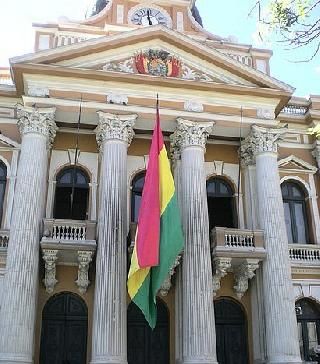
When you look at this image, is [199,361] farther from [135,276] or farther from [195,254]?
[195,254]

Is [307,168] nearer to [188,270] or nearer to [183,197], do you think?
[183,197]

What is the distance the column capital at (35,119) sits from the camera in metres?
17.4

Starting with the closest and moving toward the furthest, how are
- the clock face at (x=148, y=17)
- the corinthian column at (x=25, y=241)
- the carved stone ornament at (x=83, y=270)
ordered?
the corinthian column at (x=25, y=241)
the carved stone ornament at (x=83, y=270)
the clock face at (x=148, y=17)

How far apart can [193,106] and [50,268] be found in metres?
6.91

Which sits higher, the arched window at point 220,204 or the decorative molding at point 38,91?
the decorative molding at point 38,91

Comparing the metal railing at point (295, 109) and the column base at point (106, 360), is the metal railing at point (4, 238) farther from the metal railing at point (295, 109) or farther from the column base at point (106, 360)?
the metal railing at point (295, 109)

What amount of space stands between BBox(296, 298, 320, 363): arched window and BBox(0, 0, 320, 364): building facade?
0.04 m

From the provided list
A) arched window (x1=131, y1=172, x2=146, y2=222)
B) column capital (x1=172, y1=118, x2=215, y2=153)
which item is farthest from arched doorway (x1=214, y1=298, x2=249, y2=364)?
column capital (x1=172, y1=118, x2=215, y2=153)

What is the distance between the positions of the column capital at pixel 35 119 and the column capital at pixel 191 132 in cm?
407

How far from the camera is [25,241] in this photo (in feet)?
52.1

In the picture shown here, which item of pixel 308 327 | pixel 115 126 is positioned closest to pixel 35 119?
pixel 115 126

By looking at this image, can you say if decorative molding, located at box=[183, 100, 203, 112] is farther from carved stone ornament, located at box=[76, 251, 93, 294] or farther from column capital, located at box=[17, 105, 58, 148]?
carved stone ornament, located at box=[76, 251, 93, 294]

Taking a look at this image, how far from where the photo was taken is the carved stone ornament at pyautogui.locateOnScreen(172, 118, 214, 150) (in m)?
18.3

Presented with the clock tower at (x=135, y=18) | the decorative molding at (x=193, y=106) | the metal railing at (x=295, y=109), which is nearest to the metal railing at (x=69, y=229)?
the decorative molding at (x=193, y=106)
